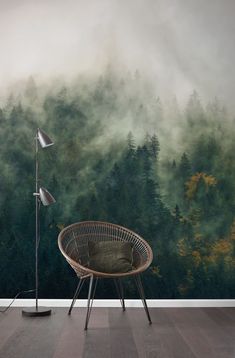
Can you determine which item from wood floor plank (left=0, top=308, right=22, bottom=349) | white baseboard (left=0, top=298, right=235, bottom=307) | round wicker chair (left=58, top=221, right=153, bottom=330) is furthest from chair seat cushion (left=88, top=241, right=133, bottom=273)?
wood floor plank (left=0, top=308, right=22, bottom=349)

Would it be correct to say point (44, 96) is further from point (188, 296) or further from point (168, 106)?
point (188, 296)

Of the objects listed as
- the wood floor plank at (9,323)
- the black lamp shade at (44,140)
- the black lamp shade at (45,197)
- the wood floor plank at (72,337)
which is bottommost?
the wood floor plank at (72,337)

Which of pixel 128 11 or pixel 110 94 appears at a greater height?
pixel 128 11

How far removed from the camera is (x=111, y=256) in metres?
4.97

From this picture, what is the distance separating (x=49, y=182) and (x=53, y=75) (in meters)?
1.00

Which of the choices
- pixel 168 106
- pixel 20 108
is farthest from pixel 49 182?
pixel 168 106

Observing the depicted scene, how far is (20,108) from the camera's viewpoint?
568 cm

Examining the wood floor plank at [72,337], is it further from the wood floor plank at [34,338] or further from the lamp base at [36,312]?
the lamp base at [36,312]

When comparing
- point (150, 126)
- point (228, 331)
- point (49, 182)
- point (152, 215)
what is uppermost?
point (150, 126)

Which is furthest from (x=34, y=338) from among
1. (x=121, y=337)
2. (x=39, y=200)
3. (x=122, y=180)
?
(x=122, y=180)

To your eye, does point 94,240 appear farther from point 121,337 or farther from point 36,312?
point 121,337

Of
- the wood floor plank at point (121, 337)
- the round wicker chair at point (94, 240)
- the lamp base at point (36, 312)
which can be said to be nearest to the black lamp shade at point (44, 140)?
the round wicker chair at point (94, 240)

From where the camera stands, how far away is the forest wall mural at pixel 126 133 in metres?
5.60

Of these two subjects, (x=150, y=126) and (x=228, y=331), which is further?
(x=150, y=126)
